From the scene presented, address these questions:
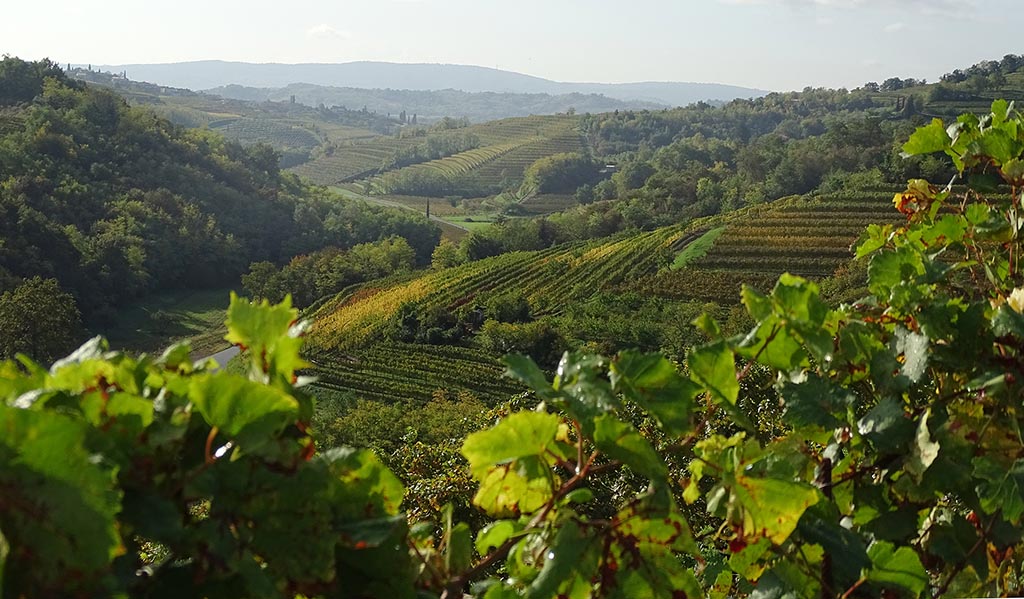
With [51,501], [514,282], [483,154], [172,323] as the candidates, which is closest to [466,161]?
[483,154]

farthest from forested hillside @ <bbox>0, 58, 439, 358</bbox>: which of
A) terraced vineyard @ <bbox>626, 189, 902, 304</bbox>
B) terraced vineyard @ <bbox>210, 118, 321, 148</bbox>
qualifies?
terraced vineyard @ <bbox>210, 118, 321, 148</bbox>

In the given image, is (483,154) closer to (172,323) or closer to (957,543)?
(172,323)

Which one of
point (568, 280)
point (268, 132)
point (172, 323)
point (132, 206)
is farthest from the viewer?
point (268, 132)

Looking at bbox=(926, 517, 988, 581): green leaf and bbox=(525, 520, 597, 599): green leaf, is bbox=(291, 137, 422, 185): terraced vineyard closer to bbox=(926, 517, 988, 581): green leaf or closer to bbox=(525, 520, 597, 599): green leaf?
bbox=(926, 517, 988, 581): green leaf

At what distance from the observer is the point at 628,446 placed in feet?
2.69

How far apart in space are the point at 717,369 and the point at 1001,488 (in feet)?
1.48

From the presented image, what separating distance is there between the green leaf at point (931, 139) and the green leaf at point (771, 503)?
1012 millimetres

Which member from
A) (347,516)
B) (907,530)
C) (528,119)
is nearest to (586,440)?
(347,516)

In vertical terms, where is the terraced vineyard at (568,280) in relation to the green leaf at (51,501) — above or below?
below

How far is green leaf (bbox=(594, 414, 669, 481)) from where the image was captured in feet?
2.67

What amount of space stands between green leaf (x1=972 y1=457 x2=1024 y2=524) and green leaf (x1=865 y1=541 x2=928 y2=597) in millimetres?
139

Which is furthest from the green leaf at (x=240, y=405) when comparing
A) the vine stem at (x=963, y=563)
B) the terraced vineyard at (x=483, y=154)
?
the terraced vineyard at (x=483, y=154)

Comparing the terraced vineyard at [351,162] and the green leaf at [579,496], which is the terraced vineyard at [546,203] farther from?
the green leaf at [579,496]

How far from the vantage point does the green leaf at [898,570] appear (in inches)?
39.7
